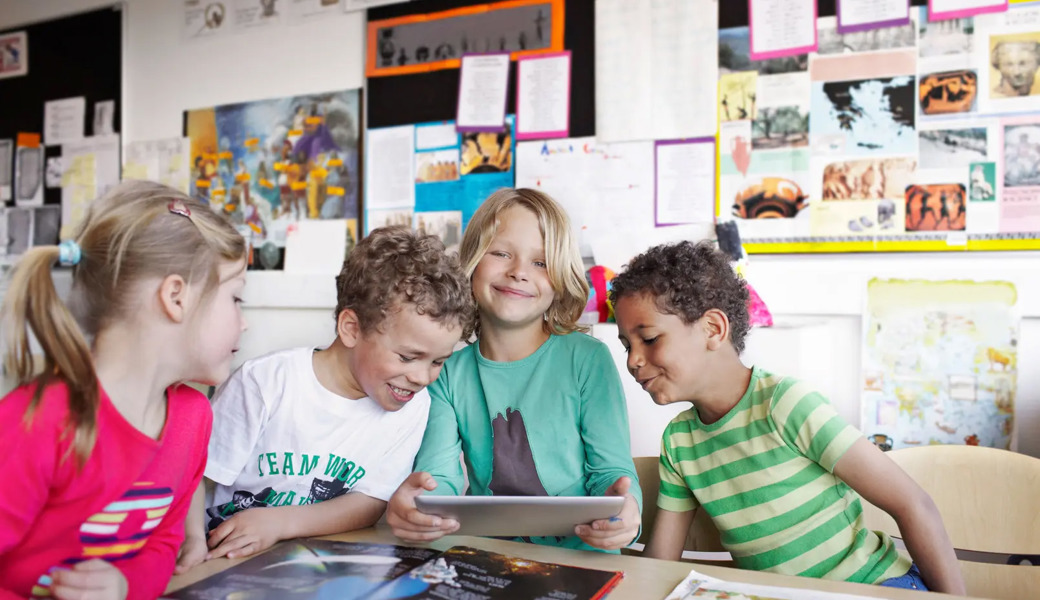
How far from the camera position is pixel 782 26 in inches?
77.7

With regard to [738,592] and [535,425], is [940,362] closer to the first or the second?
[535,425]

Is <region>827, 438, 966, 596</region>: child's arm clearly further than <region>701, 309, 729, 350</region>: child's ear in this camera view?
No

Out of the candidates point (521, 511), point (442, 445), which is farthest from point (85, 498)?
point (442, 445)

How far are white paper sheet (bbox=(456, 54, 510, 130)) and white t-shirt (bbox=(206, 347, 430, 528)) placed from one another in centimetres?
134

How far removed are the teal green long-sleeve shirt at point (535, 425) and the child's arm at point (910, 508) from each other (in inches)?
13.5

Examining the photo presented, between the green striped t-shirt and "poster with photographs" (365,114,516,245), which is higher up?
"poster with photographs" (365,114,516,245)

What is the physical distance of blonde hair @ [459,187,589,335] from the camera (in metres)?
1.41

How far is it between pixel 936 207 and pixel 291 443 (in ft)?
5.24

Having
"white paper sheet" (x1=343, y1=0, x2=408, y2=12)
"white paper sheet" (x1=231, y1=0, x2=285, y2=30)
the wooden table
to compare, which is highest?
"white paper sheet" (x1=231, y1=0, x2=285, y2=30)

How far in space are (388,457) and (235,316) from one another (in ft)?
1.23

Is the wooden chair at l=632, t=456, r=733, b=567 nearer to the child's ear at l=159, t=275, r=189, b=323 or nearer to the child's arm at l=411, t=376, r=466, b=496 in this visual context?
the child's arm at l=411, t=376, r=466, b=496

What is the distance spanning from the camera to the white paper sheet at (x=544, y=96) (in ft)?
7.40

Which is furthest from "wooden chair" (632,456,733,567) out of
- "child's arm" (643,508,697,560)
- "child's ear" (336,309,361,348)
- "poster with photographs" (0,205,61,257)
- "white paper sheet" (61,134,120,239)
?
"poster with photographs" (0,205,61,257)

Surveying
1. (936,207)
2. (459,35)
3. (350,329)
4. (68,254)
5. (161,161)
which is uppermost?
(459,35)
